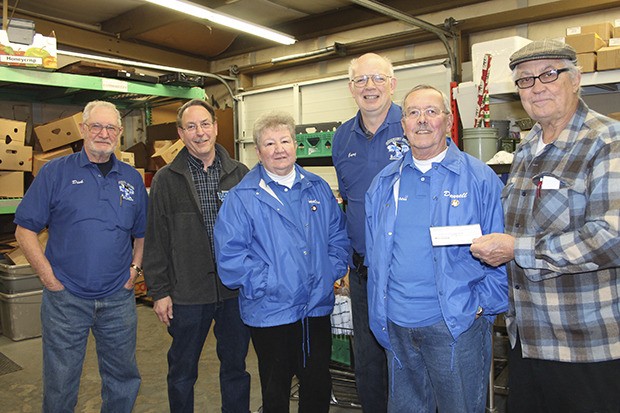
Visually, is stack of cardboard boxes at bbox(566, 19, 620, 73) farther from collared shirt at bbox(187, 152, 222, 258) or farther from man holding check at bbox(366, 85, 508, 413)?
collared shirt at bbox(187, 152, 222, 258)

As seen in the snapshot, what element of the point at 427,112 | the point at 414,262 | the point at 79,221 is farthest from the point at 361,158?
the point at 79,221

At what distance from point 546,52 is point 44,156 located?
510 centimetres

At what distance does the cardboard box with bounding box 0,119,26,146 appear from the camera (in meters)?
4.79

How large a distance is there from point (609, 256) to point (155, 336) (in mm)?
4335

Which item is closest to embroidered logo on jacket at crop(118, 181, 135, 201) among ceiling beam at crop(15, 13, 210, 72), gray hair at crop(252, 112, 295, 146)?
gray hair at crop(252, 112, 295, 146)

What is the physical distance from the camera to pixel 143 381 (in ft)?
12.2

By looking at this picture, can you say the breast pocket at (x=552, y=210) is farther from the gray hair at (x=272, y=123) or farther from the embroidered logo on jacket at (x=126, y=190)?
the embroidered logo on jacket at (x=126, y=190)

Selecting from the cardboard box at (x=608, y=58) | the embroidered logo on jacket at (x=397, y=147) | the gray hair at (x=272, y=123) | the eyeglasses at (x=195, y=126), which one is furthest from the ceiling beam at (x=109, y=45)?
the cardboard box at (x=608, y=58)

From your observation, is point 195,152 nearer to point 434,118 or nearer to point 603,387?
point 434,118

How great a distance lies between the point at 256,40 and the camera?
7.99 metres

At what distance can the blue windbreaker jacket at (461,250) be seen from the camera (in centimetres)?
168

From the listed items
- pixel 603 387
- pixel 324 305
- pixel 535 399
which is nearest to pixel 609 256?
pixel 603 387

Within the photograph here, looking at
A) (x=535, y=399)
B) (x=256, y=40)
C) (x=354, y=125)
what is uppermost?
(x=256, y=40)

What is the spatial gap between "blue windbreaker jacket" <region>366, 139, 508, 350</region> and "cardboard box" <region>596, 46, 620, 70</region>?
7.47ft
